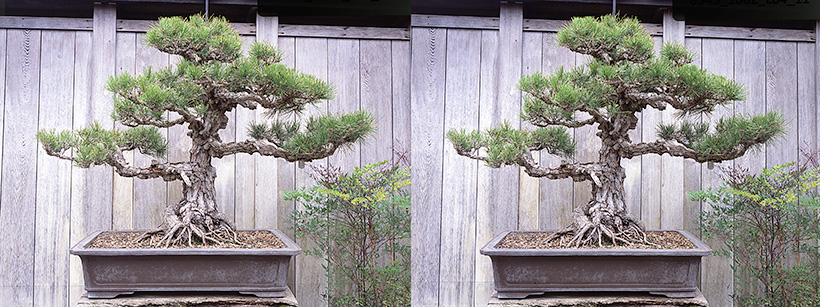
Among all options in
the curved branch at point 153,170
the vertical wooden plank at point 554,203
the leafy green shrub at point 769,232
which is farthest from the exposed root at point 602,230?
the curved branch at point 153,170

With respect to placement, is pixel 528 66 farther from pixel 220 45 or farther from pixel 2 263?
pixel 2 263

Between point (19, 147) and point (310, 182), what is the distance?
112 cm

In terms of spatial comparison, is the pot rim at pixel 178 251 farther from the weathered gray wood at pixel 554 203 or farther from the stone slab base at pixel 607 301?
the weathered gray wood at pixel 554 203

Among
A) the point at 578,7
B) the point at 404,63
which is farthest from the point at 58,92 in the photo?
the point at 578,7

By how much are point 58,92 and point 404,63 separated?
53.2 inches

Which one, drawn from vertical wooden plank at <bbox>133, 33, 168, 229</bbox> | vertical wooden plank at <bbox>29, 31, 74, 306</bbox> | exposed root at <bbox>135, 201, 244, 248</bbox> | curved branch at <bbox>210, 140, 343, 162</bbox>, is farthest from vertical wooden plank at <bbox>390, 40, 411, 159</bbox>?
vertical wooden plank at <bbox>29, 31, 74, 306</bbox>

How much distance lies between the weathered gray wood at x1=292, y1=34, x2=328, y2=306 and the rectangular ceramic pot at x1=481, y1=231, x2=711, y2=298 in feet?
2.76

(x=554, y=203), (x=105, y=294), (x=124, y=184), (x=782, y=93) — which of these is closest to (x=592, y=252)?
(x=554, y=203)

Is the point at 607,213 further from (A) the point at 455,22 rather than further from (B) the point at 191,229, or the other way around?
(B) the point at 191,229

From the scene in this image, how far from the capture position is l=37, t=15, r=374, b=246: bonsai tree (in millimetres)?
1657

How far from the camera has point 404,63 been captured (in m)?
2.32

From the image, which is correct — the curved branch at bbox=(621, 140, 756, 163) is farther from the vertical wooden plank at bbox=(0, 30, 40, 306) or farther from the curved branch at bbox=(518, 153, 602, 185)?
the vertical wooden plank at bbox=(0, 30, 40, 306)

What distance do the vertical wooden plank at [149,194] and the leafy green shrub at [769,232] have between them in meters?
2.10

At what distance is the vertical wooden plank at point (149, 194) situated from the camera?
7.29 feet
